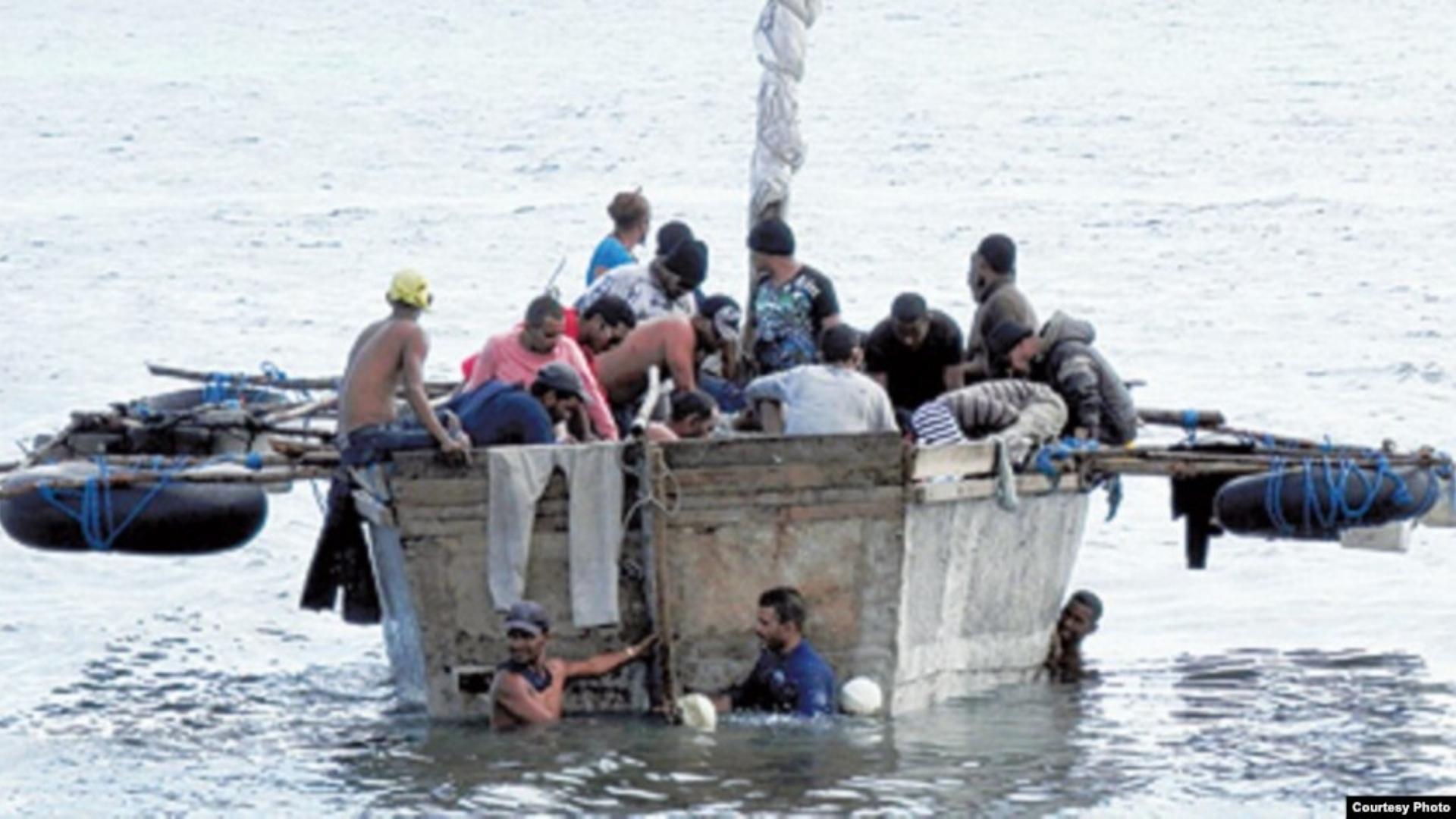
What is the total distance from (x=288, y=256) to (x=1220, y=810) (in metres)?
27.5

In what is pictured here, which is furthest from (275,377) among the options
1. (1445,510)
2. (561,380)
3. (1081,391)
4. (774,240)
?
(1445,510)

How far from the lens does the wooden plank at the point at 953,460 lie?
14.9 metres

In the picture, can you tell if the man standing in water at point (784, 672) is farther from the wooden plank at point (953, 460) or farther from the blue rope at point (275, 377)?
the blue rope at point (275, 377)

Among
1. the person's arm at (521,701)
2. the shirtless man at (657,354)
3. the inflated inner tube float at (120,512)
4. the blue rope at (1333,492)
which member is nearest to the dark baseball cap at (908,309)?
the shirtless man at (657,354)

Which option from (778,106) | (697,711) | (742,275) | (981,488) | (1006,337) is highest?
(778,106)

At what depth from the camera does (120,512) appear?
15.8m

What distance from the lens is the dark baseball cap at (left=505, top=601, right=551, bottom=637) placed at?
47.6 feet

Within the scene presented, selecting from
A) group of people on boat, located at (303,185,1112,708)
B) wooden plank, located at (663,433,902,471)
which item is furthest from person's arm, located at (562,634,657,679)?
wooden plank, located at (663,433,902,471)

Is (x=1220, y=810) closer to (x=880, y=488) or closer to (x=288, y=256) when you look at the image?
(x=880, y=488)

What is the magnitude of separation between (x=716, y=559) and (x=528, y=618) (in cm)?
96

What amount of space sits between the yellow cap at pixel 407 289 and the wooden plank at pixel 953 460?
238cm

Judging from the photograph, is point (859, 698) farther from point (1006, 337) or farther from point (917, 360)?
point (1006, 337)

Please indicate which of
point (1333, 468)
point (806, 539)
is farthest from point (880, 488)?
point (1333, 468)

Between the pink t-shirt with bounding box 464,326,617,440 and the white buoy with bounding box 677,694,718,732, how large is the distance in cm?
134
